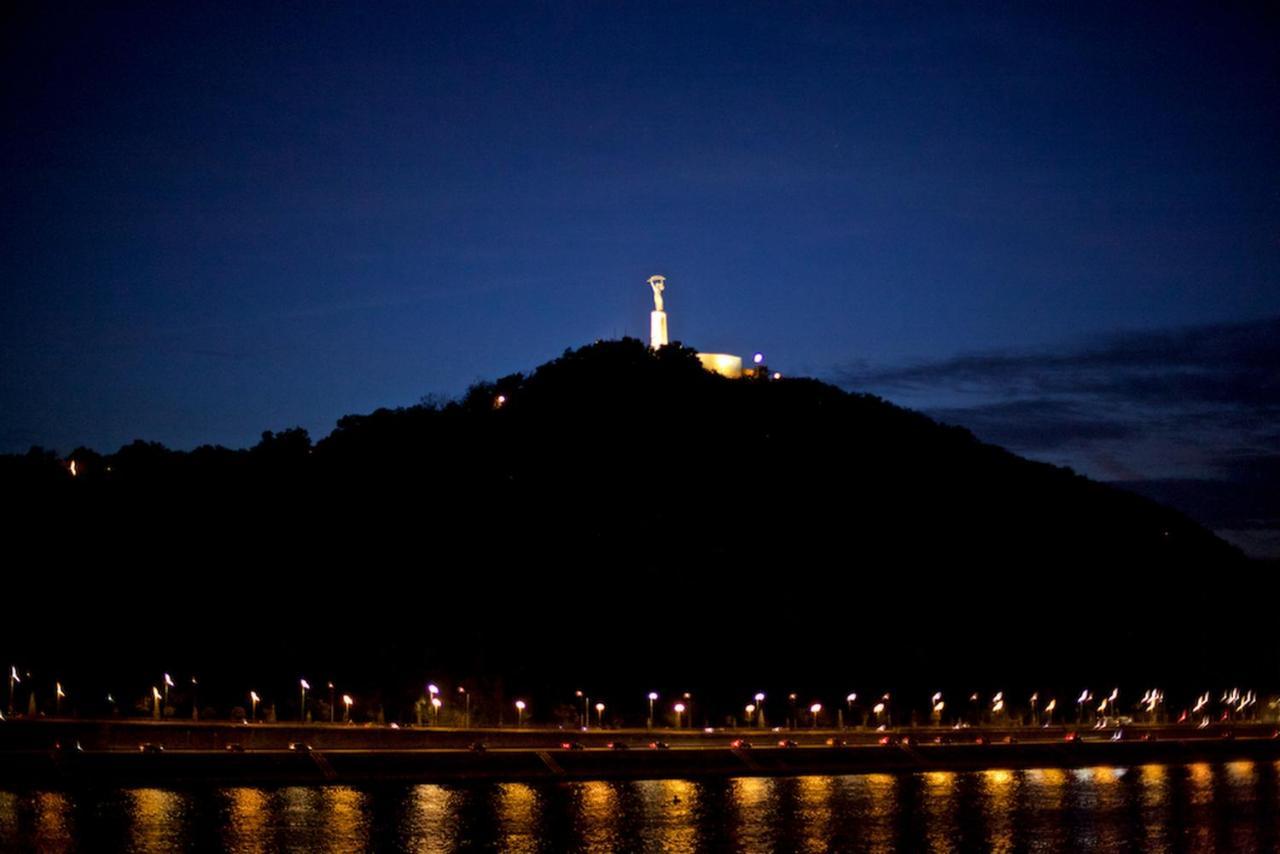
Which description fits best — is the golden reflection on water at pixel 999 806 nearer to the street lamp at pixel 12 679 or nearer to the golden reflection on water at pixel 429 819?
the golden reflection on water at pixel 429 819

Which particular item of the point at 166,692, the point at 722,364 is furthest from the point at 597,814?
the point at 722,364

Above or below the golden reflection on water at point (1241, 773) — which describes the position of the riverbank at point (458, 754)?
above

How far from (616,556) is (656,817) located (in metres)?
37.0

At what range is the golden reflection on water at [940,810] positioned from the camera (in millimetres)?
32062

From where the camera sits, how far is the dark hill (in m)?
63.2

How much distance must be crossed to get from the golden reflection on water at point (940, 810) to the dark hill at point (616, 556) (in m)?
18.5

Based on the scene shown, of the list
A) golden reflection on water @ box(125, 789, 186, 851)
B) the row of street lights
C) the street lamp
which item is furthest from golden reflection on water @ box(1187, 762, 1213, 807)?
the street lamp

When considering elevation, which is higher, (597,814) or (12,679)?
(12,679)

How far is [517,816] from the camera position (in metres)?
34.8

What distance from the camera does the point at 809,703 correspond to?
221 ft

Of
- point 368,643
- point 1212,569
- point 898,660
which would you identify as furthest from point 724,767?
point 1212,569

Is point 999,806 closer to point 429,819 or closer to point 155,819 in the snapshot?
point 429,819

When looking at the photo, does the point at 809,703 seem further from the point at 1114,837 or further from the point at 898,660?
the point at 1114,837

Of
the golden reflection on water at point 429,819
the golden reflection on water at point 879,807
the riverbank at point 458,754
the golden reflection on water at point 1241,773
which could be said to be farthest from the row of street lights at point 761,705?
the golden reflection on water at point 429,819
